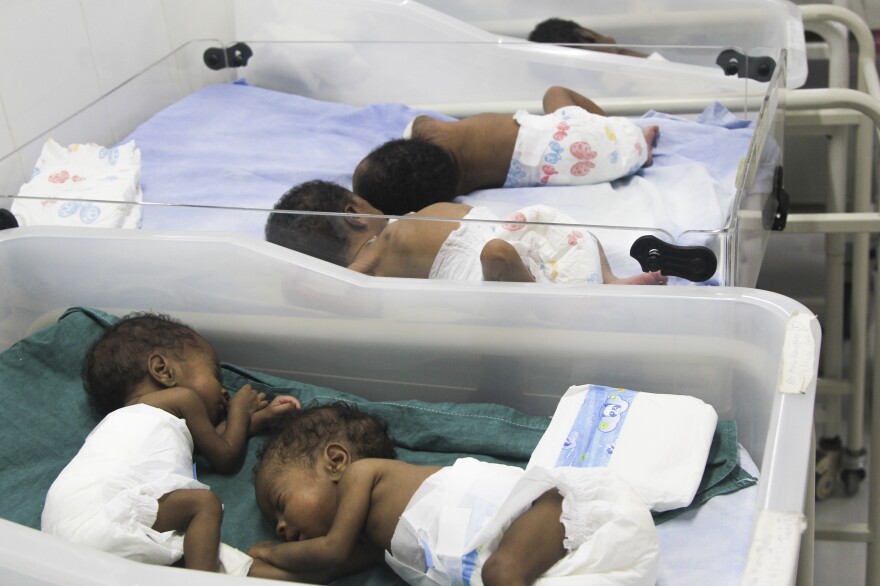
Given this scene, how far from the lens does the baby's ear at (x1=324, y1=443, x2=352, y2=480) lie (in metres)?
1.11

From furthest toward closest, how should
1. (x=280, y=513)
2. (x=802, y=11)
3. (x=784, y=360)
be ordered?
(x=802, y=11)
(x=280, y=513)
(x=784, y=360)

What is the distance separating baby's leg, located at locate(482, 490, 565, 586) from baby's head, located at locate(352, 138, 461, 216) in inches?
26.4

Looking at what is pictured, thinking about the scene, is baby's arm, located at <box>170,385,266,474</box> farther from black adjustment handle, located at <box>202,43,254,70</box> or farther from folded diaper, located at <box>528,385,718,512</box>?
black adjustment handle, located at <box>202,43,254,70</box>

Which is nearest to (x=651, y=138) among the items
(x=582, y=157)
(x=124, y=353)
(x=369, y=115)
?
(x=582, y=157)

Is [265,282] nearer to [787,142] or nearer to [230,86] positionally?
[230,86]

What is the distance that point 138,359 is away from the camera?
49.7 inches

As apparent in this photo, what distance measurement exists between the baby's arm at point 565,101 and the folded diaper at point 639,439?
0.80m

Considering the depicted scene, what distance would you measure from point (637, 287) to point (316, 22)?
126cm

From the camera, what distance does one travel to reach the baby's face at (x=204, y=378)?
127 centimetres

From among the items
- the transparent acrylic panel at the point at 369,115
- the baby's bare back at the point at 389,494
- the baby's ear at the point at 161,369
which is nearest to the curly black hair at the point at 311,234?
the transparent acrylic panel at the point at 369,115

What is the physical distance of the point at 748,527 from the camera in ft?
3.31

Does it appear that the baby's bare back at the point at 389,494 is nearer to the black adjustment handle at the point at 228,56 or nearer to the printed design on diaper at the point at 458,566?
the printed design on diaper at the point at 458,566

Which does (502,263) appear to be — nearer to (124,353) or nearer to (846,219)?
(124,353)

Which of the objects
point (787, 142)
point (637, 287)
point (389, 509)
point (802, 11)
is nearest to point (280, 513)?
point (389, 509)
